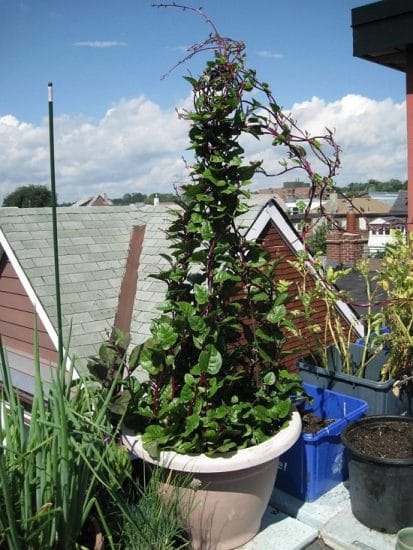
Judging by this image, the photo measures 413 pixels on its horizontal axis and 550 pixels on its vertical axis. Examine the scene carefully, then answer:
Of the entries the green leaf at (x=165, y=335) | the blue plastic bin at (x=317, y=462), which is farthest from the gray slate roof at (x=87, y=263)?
the green leaf at (x=165, y=335)

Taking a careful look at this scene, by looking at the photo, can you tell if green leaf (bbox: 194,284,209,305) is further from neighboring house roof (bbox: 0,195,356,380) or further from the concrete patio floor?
neighboring house roof (bbox: 0,195,356,380)

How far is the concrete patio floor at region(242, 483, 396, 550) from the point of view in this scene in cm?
246

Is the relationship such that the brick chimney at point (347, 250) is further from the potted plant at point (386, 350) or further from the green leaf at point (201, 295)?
the green leaf at point (201, 295)

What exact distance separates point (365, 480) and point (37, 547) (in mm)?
1564

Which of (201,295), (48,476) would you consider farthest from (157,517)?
(201,295)

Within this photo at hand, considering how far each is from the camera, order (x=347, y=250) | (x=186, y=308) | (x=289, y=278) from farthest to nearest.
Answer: (x=347, y=250) < (x=289, y=278) < (x=186, y=308)

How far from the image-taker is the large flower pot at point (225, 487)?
2.16 metres

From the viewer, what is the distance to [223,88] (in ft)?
7.85

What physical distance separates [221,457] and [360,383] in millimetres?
1320

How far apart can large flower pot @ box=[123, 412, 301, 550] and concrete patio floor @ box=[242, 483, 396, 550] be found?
0.70 ft

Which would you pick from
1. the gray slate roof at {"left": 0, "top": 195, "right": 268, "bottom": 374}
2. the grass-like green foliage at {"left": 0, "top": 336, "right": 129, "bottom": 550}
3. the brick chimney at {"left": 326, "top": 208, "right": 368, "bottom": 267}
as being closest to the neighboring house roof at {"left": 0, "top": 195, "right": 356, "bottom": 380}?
the gray slate roof at {"left": 0, "top": 195, "right": 268, "bottom": 374}

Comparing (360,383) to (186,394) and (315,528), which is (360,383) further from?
(186,394)

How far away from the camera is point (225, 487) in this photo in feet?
7.27

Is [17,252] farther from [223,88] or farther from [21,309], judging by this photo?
[223,88]
